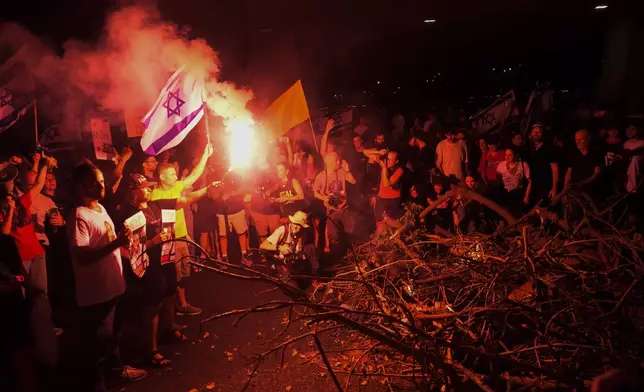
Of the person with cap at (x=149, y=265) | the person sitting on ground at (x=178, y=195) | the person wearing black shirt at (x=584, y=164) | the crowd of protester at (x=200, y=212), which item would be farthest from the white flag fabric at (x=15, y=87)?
the person wearing black shirt at (x=584, y=164)

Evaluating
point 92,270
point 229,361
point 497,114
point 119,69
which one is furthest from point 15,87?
point 497,114

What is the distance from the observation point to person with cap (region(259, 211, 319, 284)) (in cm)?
795

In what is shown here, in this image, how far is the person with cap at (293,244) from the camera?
26.1ft

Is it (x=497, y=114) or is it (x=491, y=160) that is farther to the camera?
(x=497, y=114)

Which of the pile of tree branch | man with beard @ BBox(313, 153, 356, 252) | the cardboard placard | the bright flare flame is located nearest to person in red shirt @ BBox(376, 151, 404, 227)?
man with beard @ BBox(313, 153, 356, 252)

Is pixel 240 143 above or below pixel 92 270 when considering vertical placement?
above

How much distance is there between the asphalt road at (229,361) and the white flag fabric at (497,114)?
6497 millimetres

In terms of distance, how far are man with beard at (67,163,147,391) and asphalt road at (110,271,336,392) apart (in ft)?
1.73

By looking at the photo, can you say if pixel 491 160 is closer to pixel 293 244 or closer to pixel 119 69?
pixel 293 244

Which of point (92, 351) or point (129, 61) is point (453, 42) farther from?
point (92, 351)

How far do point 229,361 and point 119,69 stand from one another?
18.2 ft

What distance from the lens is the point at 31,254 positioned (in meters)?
5.47

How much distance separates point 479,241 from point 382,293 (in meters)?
1.33

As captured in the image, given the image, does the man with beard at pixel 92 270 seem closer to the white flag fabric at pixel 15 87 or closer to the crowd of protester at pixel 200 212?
the crowd of protester at pixel 200 212
